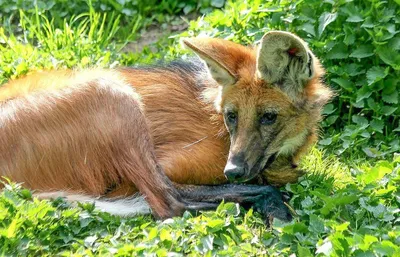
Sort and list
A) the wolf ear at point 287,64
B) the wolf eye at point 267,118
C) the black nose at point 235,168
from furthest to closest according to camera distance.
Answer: the wolf eye at point 267,118 < the wolf ear at point 287,64 < the black nose at point 235,168

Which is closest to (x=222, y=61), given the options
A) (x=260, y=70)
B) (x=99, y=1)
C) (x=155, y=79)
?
(x=260, y=70)

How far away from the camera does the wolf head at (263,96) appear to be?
5.57 meters

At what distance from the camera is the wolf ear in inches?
219

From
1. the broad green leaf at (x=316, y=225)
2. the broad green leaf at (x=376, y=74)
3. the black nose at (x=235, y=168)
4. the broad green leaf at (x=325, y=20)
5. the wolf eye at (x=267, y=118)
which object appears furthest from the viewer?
the broad green leaf at (x=325, y=20)

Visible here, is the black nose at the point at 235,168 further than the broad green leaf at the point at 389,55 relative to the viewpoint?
No

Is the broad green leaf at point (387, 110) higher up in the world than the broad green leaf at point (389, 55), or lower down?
lower down

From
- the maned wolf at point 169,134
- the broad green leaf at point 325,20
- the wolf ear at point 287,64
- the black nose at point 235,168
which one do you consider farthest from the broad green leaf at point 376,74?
the black nose at point 235,168

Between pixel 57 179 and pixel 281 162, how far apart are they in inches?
64.6

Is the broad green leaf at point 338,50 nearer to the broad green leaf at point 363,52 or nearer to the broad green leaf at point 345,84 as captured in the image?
the broad green leaf at point 363,52

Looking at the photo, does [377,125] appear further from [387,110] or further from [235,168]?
[235,168]

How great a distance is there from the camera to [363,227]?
5.09 m

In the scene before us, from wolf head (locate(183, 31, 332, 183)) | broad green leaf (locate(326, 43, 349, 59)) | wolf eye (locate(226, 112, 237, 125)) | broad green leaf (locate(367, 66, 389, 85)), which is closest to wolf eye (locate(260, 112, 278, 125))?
wolf head (locate(183, 31, 332, 183))

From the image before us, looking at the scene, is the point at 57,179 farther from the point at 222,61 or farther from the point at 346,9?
the point at 346,9

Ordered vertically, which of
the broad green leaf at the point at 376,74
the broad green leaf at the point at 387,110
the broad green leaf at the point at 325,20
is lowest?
the broad green leaf at the point at 387,110
